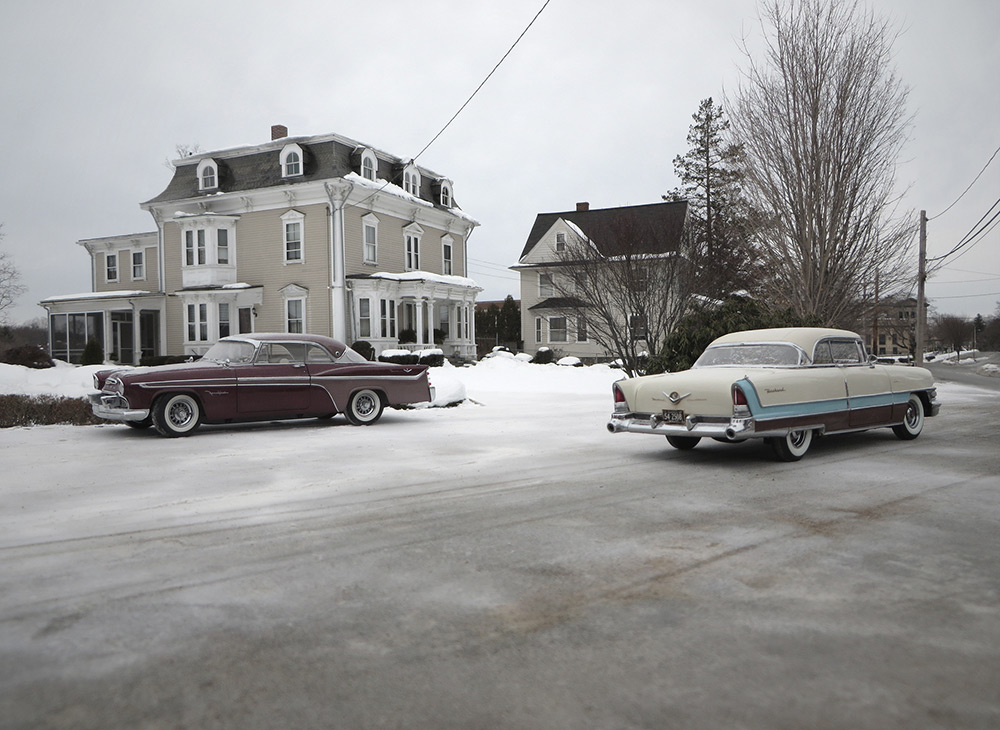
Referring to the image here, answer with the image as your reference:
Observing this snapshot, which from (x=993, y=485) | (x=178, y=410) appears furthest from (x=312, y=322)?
(x=993, y=485)

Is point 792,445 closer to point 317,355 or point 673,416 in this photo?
point 673,416

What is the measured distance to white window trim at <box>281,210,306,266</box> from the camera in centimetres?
3061

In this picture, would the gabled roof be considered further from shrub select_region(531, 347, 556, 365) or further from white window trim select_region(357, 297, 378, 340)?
shrub select_region(531, 347, 556, 365)

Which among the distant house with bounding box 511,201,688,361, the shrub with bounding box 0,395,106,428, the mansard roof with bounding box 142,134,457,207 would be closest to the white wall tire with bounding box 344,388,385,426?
the shrub with bounding box 0,395,106,428

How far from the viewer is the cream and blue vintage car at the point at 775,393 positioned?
26.9ft

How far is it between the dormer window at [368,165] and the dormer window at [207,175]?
258 inches

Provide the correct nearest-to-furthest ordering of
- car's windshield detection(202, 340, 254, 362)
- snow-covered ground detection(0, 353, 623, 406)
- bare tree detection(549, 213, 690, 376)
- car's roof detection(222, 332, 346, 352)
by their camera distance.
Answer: car's windshield detection(202, 340, 254, 362) < car's roof detection(222, 332, 346, 352) < snow-covered ground detection(0, 353, 623, 406) < bare tree detection(549, 213, 690, 376)

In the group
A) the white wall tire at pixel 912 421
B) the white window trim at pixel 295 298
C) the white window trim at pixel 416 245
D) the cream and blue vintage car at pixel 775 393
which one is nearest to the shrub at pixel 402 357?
the white window trim at pixel 295 298

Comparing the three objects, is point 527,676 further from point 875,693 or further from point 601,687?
point 875,693

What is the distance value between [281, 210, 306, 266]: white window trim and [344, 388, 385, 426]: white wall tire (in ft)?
62.3

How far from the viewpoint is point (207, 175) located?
1297 inches

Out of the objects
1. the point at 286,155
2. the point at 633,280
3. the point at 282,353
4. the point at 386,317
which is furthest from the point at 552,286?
the point at 282,353

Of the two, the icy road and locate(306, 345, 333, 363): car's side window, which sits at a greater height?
locate(306, 345, 333, 363): car's side window

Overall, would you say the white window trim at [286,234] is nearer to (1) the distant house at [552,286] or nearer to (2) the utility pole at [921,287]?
(1) the distant house at [552,286]
